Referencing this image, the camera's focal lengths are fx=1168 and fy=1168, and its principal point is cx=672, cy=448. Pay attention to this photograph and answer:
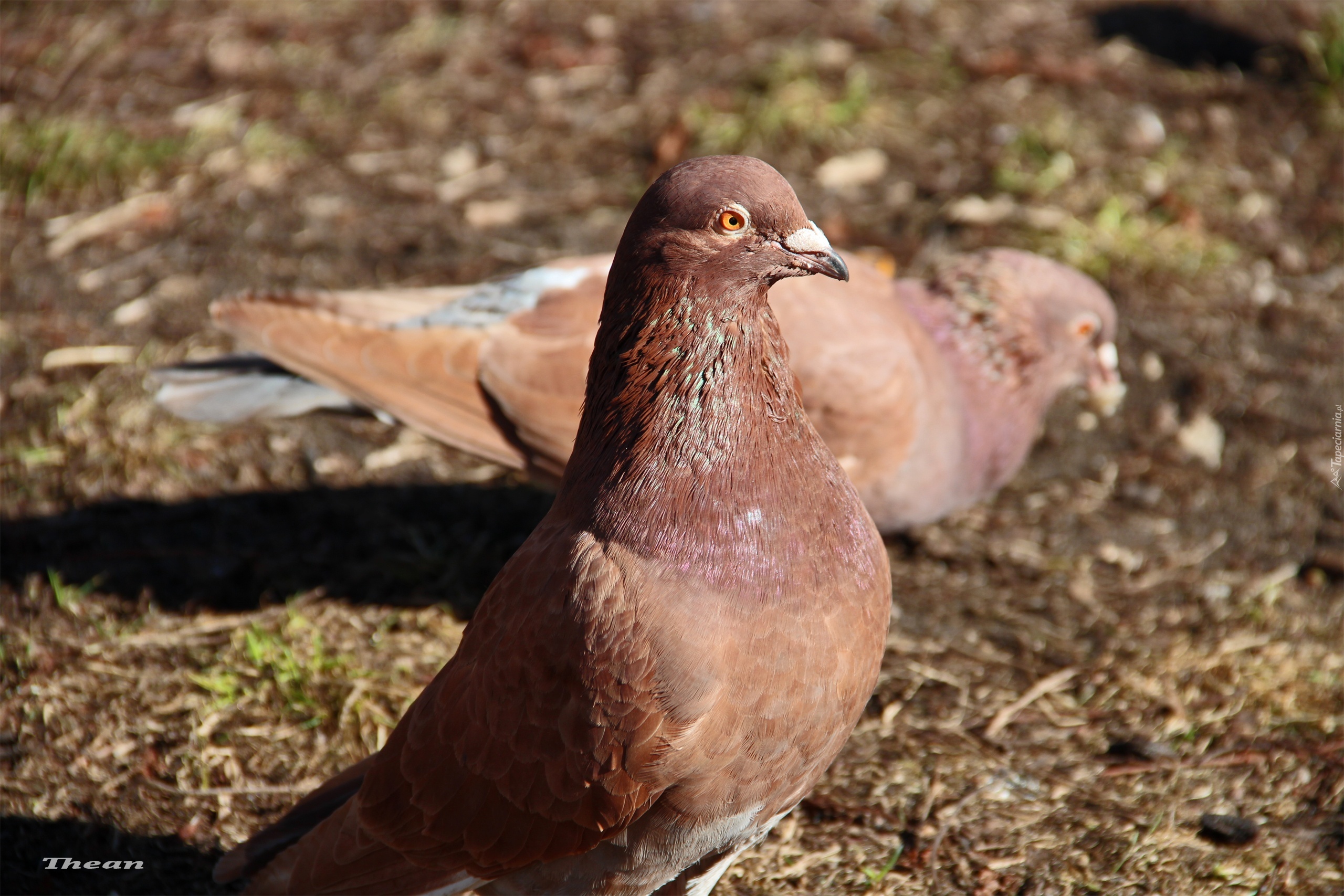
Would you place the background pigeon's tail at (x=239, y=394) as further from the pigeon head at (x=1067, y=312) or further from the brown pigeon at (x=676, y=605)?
the pigeon head at (x=1067, y=312)

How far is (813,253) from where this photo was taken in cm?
228

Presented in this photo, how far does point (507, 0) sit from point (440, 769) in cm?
519

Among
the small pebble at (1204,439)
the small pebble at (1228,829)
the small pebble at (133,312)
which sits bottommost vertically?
the small pebble at (1204,439)

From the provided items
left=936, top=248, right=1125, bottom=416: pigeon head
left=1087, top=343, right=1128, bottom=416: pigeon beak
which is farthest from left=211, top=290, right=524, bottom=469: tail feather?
left=1087, top=343, right=1128, bottom=416: pigeon beak

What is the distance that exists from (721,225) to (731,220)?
24mm

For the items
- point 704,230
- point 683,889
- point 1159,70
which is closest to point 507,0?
point 1159,70

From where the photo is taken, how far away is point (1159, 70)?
19.8 feet

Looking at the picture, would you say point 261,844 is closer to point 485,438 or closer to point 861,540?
point 485,438

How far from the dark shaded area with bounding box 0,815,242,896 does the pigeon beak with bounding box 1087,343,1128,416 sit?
3104 millimetres

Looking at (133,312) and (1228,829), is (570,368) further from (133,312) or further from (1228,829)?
(133,312)

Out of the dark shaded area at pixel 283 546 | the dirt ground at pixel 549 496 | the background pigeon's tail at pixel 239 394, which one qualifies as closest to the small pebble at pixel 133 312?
the dirt ground at pixel 549 496

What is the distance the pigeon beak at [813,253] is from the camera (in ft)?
7.40

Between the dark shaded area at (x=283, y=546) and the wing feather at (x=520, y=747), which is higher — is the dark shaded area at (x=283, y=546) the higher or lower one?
the lower one

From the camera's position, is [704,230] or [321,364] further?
[321,364]
